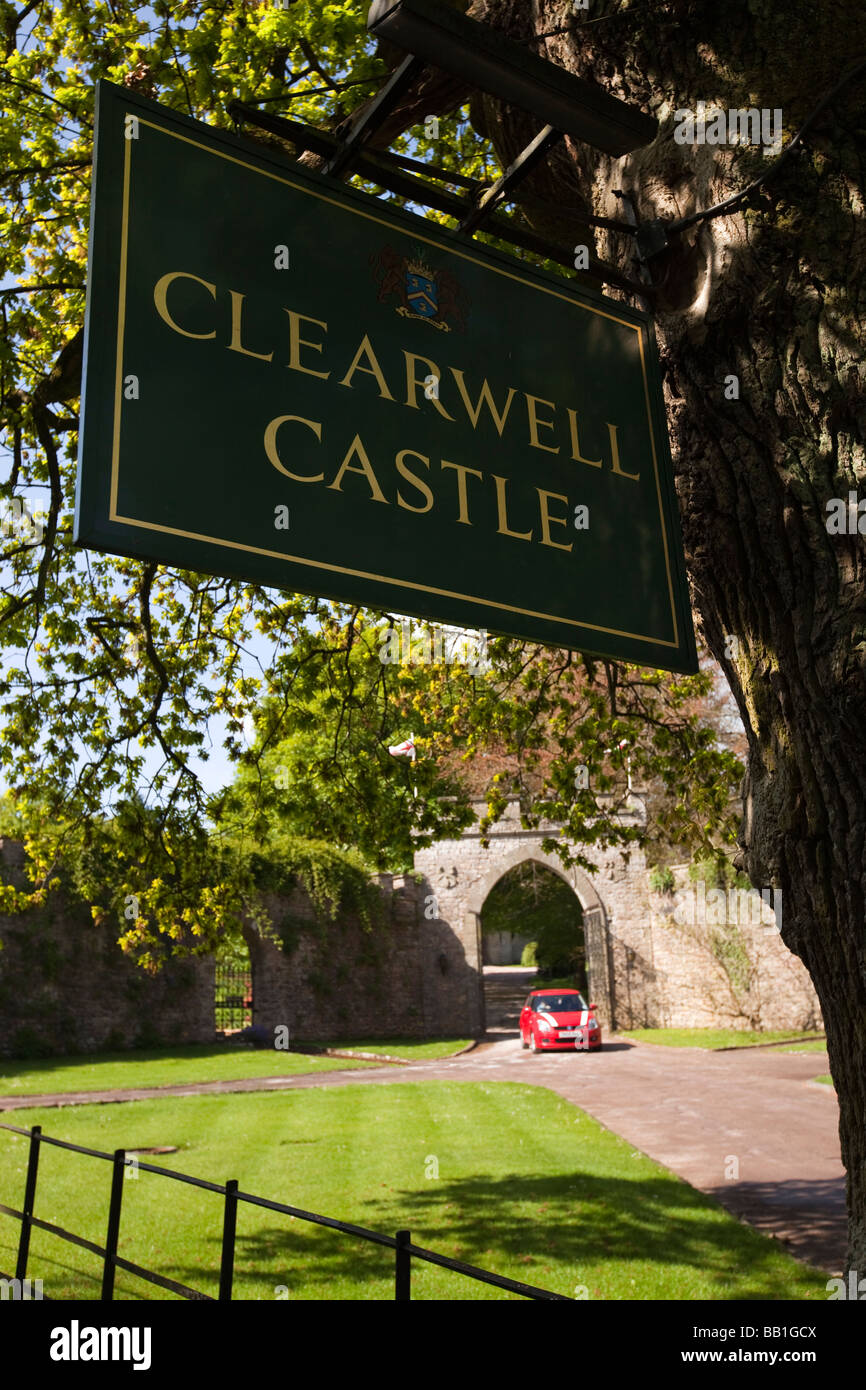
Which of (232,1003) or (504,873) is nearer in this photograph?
(232,1003)

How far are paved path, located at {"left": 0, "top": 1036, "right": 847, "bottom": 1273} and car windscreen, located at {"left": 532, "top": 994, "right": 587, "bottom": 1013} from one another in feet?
3.78

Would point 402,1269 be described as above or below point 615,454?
below

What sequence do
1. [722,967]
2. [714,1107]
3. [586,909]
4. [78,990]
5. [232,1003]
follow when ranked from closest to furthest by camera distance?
[714,1107], [78,990], [722,967], [232,1003], [586,909]

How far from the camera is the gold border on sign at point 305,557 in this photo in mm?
1979

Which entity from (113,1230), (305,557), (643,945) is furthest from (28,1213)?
(643,945)

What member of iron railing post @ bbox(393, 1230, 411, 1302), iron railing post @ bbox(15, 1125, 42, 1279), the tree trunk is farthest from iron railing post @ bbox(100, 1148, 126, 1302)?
the tree trunk

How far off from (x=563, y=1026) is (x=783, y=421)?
78.5 feet

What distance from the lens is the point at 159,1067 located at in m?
19.5

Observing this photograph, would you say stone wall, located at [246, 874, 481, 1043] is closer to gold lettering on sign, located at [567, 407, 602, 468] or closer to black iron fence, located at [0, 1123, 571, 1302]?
black iron fence, located at [0, 1123, 571, 1302]

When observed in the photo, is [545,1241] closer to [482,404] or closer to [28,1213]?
[28,1213]

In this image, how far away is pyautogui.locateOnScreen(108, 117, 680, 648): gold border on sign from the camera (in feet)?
6.49

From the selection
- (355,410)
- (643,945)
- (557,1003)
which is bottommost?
(557,1003)

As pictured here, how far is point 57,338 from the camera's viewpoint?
836 cm

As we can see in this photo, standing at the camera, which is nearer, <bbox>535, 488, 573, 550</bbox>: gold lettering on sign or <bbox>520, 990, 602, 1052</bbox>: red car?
<bbox>535, 488, 573, 550</bbox>: gold lettering on sign
